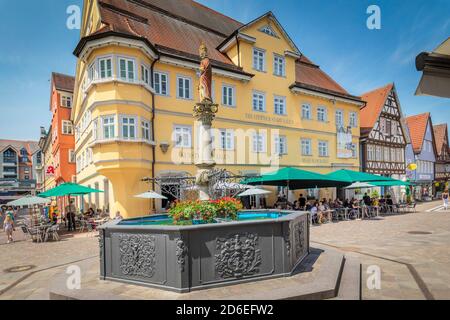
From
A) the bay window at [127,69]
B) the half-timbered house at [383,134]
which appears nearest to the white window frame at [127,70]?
the bay window at [127,69]

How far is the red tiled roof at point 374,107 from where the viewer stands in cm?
3325

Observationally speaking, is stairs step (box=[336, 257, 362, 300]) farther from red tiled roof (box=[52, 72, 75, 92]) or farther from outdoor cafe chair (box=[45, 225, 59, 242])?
red tiled roof (box=[52, 72, 75, 92])

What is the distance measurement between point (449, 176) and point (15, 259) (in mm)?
59459

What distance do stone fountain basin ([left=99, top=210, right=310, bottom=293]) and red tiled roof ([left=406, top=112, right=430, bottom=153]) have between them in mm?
43615

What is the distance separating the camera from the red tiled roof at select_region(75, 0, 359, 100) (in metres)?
18.6

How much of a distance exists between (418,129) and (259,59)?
106 ft

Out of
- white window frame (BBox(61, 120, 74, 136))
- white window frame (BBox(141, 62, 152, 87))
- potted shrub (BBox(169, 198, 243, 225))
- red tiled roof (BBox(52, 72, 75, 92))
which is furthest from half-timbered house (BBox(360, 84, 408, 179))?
red tiled roof (BBox(52, 72, 75, 92))

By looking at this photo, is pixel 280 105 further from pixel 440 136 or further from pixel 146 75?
pixel 440 136

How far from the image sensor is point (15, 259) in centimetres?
1026

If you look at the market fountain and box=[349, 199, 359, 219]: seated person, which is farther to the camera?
box=[349, 199, 359, 219]: seated person

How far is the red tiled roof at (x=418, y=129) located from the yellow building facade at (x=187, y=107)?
1740 cm

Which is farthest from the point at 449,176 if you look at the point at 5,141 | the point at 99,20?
the point at 5,141

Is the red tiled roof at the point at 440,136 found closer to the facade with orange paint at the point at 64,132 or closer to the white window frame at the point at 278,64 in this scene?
the white window frame at the point at 278,64
